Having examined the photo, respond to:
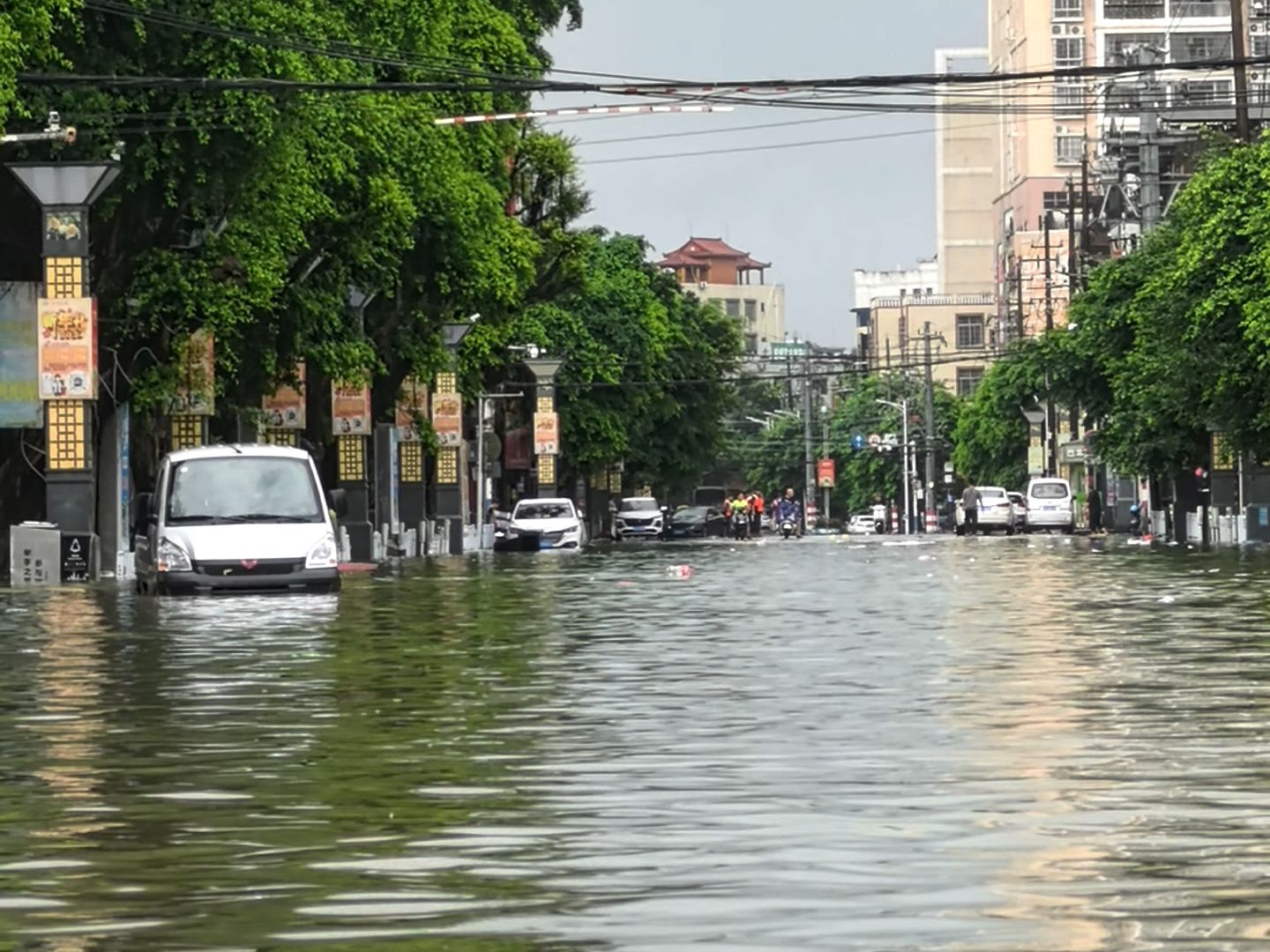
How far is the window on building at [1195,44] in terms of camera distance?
18075 cm

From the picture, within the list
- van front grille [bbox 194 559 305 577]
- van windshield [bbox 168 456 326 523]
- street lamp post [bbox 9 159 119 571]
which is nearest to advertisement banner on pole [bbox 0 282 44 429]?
street lamp post [bbox 9 159 119 571]

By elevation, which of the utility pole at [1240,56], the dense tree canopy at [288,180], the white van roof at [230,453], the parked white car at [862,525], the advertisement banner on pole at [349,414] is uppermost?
the utility pole at [1240,56]

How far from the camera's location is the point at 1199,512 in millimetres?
86750

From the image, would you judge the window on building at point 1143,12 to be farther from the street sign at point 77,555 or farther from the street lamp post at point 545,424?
the street sign at point 77,555

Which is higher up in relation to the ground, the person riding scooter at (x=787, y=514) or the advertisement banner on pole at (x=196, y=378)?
the advertisement banner on pole at (x=196, y=378)

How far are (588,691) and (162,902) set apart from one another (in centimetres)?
1018

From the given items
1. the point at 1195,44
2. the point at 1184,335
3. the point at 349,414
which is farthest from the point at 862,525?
the point at 349,414

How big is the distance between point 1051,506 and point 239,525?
73883 millimetres

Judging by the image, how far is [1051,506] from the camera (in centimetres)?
11038

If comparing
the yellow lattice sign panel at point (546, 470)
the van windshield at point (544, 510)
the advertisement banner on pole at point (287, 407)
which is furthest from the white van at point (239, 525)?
the yellow lattice sign panel at point (546, 470)

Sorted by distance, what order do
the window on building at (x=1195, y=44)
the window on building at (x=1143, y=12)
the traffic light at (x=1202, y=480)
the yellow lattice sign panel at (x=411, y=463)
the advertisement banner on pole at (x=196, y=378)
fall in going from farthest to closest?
the window on building at (x=1143, y=12)
the window on building at (x=1195, y=44)
the traffic light at (x=1202, y=480)
the yellow lattice sign panel at (x=411, y=463)
the advertisement banner on pole at (x=196, y=378)

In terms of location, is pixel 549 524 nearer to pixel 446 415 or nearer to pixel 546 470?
pixel 446 415

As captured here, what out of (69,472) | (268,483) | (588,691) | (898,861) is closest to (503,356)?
(69,472)

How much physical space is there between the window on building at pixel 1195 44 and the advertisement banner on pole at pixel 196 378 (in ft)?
425
